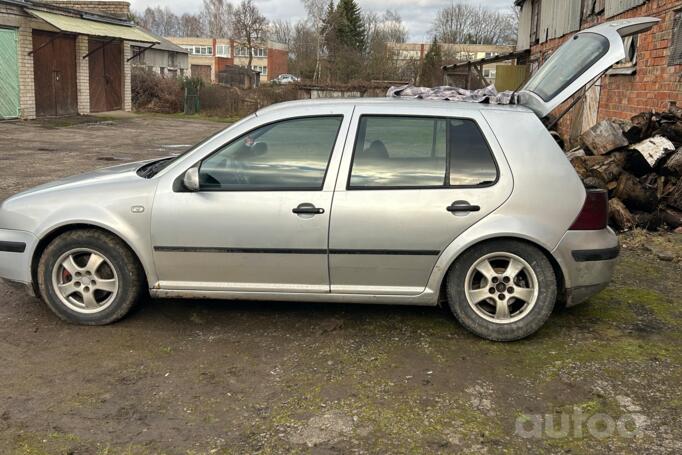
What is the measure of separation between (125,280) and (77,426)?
4.27 feet

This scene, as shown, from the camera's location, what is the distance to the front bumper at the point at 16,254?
4.29 meters

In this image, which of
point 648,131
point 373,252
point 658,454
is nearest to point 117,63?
point 648,131

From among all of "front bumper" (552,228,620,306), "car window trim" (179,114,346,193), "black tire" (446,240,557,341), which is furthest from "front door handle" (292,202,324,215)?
"front bumper" (552,228,620,306)

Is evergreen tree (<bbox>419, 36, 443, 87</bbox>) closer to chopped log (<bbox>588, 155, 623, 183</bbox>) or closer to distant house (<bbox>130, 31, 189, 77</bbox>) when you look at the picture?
distant house (<bbox>130, 31, 189, 77</bbox>)

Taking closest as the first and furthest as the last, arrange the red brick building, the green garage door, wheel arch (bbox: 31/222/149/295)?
1. wheel arch (bbox: 31/222/149/295)
2. the red brick building
3. the green garage door

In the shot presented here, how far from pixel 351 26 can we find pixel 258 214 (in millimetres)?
62967

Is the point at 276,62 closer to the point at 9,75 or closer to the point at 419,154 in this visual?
the point at 9,75

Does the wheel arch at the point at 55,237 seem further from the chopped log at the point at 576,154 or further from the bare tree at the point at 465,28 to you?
the bare tree at the point at 465,28

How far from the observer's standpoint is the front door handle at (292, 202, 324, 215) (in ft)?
13.3

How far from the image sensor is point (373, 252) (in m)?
4.07

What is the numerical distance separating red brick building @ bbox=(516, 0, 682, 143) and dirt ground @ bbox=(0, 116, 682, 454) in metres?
5.33

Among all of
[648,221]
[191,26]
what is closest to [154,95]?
[648,221]

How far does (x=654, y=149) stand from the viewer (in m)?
7.18

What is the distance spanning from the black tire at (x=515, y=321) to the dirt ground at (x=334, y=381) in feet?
0.39
